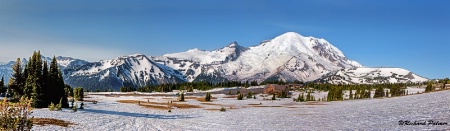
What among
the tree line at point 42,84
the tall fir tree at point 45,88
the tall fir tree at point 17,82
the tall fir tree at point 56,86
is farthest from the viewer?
the tall fir tree at point 17,82

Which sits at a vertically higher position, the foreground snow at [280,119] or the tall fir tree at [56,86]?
the tall fir tree at [56,86]

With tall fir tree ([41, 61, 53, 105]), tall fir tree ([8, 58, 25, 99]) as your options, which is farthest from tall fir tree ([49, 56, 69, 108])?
tall fir tree ([8, 58, 25, 99])

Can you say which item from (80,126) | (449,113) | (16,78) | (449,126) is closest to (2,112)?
(80,126)

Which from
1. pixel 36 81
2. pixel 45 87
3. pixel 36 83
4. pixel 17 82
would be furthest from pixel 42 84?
pixel 17 82

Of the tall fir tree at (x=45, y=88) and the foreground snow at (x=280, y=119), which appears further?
the tall fir tree at (x=45, y=88)

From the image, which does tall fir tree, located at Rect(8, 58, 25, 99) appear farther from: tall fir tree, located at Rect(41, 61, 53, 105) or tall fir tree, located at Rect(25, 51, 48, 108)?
tall fir tree, located at Rect(41, 61, 53, 105)

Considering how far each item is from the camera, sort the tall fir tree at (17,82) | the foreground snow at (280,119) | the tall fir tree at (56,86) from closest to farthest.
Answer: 1. the foreground snow at (280,119)
2. the tall fir tree at (56,86)
3. the tall fir tree at (17,82)

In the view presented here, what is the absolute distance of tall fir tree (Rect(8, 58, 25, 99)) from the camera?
71.0m

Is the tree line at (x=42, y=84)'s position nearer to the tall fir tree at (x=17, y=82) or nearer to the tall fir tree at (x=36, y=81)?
the tall fir tree at (x=36, y=81)

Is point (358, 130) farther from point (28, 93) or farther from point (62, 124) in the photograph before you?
point (28, 93)

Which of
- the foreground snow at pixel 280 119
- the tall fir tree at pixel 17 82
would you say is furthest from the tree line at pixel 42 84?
the tall fir tree at pixel 17 82

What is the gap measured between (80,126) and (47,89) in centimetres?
2810

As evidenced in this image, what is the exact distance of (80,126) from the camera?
37.0 metres

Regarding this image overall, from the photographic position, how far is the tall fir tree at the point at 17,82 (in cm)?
7104
